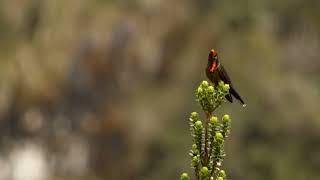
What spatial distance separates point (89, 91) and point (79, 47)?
327 centimetres

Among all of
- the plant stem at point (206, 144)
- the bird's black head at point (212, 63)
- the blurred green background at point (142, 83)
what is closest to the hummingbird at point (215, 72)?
the bird's black head at point (212, 63)

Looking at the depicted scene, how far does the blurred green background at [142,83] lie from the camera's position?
63000 mm

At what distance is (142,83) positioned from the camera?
2692 inches

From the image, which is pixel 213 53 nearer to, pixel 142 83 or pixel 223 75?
pixel 223 75

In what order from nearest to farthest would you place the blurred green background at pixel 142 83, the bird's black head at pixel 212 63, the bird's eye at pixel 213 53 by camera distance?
1. the bird's eye at pixel 213 53
2. the bird's black head at pixel 212 63
3. the blurred green background at pixel 142 83

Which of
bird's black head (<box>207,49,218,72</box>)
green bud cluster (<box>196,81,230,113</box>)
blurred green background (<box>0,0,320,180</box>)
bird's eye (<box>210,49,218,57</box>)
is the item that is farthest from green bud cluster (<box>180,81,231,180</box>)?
blurred green background (<box>0,0,320,180</box>)

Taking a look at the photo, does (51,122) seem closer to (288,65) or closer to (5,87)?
(5,87)

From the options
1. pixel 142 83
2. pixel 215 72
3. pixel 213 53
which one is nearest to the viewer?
pixel 213 53

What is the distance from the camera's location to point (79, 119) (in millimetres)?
65438

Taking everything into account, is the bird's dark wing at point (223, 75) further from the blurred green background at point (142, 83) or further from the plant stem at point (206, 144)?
the blurred green background at point (142, 83)

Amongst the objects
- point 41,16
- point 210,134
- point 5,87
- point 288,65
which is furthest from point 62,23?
point 210,134

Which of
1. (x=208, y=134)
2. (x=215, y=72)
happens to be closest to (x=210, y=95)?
(x=215, y=72)

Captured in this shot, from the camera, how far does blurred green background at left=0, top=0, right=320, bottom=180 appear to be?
63000mm

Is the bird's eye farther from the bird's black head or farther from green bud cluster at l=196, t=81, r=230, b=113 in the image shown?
green bud cluster at l=196, t=81, r=230, b=113
